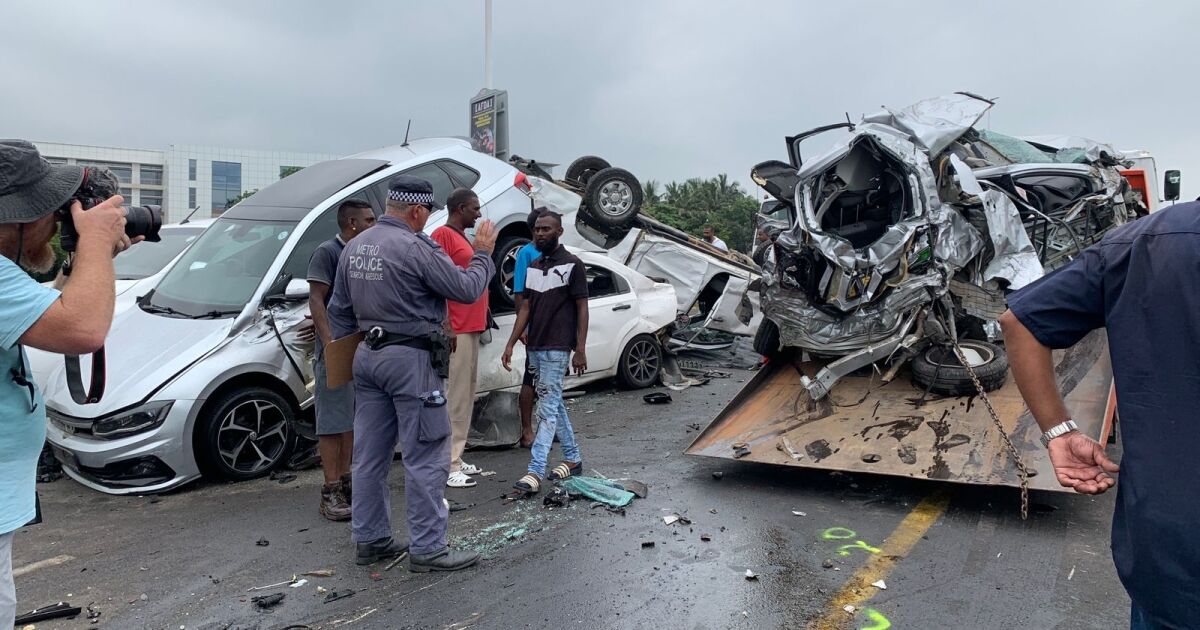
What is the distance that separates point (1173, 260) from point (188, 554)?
184 inches

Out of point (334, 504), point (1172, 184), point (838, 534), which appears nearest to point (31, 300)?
point (334, 504)

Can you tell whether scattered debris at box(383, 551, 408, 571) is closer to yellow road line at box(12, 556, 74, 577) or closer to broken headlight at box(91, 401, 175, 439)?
yellow road line at box(12, 556, 74, 577)

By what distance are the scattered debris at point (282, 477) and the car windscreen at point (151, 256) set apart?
3838mm

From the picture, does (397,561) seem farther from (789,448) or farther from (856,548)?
(789,448)

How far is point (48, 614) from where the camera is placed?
374cm

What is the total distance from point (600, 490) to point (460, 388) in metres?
1.30

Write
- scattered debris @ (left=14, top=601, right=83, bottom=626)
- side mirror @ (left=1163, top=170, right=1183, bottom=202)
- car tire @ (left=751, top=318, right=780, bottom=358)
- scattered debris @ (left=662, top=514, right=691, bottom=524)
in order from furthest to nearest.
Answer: side mirror @ (left=1163, top=170, right=1183, bottom=202) < car tire @ (left=751, top=318, right=780, bottom=358) < scattered debris @ (left=662, top=514, right=691, bottom=524) < scattered debris @ (left=14, top=601, right=83, bottom=626)

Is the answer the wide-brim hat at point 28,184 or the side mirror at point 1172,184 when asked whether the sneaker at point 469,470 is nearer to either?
the wide-brim hat at point 28,184

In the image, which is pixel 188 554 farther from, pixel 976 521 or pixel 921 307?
pixel 921 307

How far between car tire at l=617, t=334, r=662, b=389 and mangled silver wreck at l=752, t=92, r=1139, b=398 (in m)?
2.66

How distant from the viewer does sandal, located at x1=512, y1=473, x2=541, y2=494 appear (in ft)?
17.7

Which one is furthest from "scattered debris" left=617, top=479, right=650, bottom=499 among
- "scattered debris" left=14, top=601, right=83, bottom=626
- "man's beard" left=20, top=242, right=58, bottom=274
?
"man's beard" left=20, top=242, right=58, bottom=274

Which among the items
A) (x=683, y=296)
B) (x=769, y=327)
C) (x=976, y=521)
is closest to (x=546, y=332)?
(x=769, y=327)

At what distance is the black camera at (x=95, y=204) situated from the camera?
2289 millimetres
